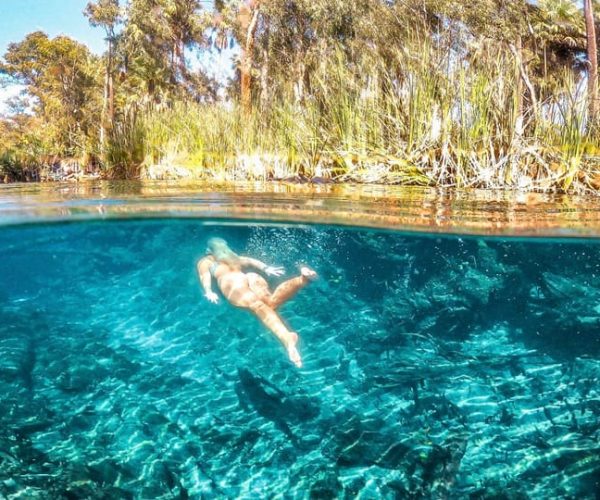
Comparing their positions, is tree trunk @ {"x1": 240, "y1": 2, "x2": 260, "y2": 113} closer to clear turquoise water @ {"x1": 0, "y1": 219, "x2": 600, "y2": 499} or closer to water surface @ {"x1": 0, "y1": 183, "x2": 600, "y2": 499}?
water surface @ {"x1": 0, "y1": 183, "x2": 600, "y2": 499}

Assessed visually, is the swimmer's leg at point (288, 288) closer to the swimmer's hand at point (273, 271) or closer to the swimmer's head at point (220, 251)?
the swimmer's hand at point (273, 271)

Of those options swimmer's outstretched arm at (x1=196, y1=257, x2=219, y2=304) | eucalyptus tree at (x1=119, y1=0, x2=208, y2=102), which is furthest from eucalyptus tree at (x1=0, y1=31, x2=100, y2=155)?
swimmer's outstretched arm at (x1=196, y1=257, x2=219, y2=304)

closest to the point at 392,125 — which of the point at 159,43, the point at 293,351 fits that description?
the point at 293,351

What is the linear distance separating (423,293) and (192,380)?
10.5 ft

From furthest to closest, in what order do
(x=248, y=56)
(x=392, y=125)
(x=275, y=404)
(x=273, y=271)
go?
(x=248, y=56) < (x=392, y=125) < (x=273, y=271) < (x=275, y=404)

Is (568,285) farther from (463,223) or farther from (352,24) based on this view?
(352,24)

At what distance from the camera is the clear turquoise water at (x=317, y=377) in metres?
3.44

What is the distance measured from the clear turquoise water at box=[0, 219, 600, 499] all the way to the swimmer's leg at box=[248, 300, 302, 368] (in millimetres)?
351

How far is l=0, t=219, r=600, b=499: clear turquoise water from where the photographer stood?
11.3 ft

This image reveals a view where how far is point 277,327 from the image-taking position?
420cm

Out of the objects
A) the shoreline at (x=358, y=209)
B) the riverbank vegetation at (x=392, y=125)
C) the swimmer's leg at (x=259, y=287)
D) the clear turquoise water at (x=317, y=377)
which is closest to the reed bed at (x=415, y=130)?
the riverbank vegetation at (x=392, y=125)

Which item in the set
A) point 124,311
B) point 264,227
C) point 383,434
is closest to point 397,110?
point 264,227

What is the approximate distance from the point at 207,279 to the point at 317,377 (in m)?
1.59

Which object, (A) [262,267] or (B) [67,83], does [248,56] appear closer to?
(B) [67,83]
